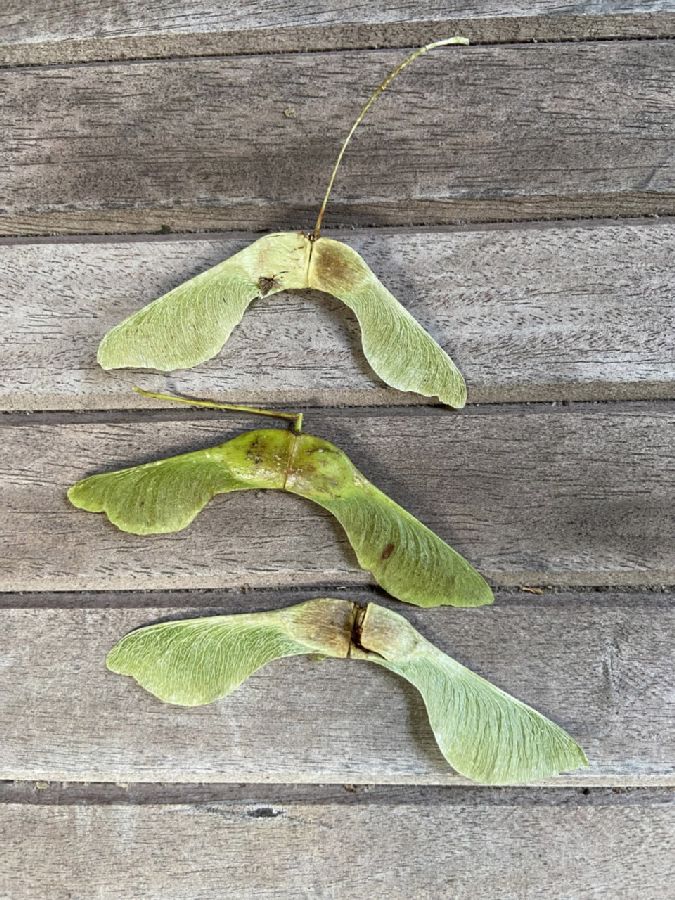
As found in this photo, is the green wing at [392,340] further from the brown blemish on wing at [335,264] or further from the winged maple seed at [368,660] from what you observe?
the winged maple seed at [368,660]

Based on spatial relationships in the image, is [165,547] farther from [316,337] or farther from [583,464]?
[583,464]

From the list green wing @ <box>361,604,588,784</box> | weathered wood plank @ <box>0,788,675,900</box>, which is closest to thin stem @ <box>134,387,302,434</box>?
green wing @ <box>361,604,588,784</box>

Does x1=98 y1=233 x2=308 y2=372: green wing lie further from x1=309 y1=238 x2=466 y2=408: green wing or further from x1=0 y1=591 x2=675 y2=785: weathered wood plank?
x1=0 y1=591 x2=675 y2=785: weathered wood plank

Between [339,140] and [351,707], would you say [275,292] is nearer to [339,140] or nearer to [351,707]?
[339,140]

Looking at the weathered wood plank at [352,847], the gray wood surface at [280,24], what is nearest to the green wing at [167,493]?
the weathered wood plank at [352,847]

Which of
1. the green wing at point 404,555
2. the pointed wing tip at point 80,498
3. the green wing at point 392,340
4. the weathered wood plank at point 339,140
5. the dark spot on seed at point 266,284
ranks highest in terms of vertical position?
the weathered wood plank at point 339,140
